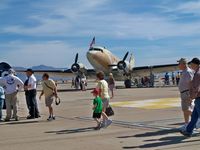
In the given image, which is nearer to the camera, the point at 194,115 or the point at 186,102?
the point at 194,115

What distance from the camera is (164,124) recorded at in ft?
41.1

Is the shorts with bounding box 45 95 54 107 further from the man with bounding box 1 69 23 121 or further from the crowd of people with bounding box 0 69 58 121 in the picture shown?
the man with bounding box 1 69 23 121

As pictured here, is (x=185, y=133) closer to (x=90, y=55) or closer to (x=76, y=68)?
(x=90, y=55)

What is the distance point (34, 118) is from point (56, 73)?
138 feet

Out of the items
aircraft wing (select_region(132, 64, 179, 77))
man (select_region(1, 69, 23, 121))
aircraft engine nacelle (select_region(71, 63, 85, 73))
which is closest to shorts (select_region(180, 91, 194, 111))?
man (select_region(1, 69, 23, 121))

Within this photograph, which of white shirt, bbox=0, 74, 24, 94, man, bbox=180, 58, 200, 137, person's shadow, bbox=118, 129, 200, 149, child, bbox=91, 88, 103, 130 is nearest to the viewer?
person's shadow, bbox=118, 129, 200, 149

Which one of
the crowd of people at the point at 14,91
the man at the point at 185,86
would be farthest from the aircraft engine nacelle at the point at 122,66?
the man at the point at 185,86

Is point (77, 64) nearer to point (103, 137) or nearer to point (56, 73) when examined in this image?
point (56, 73)

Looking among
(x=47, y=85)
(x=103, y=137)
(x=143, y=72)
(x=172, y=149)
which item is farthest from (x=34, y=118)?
(x=143, y=72)

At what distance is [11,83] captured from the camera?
15398 millimetres

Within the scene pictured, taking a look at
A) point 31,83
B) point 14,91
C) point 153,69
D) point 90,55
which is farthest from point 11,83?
point 153,69

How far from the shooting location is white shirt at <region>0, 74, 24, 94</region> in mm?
15328

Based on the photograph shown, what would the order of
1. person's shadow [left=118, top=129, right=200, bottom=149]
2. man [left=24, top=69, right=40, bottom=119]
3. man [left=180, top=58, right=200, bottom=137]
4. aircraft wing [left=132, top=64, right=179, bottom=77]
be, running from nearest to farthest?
person's shadow [left=118, top=129, right=200, bottom=149]
man [left=180, top=58, right=200, bottom=137]
man [left=24, top=69, right=40, bottom=119]
aircraft wing [left=132, top=64, right=179, bottom=77]

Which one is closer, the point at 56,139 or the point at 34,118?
the point at 56,139
